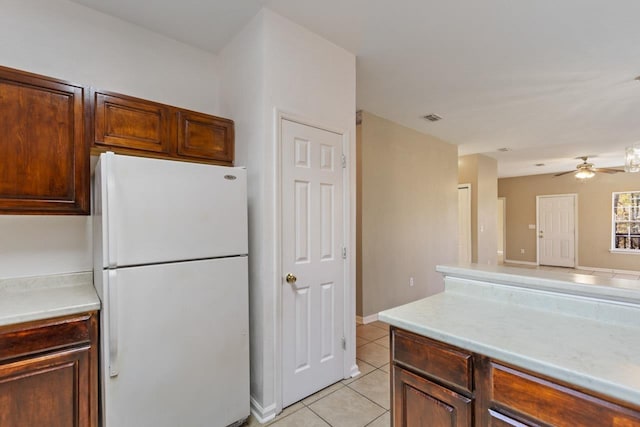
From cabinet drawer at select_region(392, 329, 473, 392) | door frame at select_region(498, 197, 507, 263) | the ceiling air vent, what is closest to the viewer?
cabinet drawer at select_region(392, 329, 473, 392)

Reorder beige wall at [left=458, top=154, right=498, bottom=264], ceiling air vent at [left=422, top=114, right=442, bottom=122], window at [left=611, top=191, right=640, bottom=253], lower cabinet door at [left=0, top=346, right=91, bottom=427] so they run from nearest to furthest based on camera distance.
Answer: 1. lower cabinet door at [left=0, top=346, right=91, bottom=427]
2. ceiling air vent at [left=422, top=114, right=442, bottom=122]
3. beige wall at [left=458, top=154, right=498, bottom=264]
4. window at [left=611, top=191, right=640, bottom=253]

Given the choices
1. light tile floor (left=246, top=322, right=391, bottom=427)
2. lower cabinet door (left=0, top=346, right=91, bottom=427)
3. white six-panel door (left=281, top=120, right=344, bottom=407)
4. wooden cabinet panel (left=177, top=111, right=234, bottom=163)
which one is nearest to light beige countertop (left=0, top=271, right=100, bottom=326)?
lower cabinet door (left=0, top=346, right=91, bottom=427)

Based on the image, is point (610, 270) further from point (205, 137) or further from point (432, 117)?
point (205, 137)

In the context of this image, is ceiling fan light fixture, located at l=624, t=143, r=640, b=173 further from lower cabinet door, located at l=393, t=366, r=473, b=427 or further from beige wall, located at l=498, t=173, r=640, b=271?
lower cabinet door, located at l=393, t=366, r=473, b=427

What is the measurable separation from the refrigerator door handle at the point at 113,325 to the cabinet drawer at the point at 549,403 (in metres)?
1.60

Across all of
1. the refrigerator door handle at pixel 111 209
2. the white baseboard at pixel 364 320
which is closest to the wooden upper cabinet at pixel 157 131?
the refrigerator door handle at pixel 111 209

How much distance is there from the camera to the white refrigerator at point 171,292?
144 centimetres

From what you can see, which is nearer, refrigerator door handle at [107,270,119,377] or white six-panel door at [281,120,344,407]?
refrigerator door handle at [107,270,119,377]

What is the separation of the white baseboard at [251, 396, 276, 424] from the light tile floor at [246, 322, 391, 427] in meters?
0.03

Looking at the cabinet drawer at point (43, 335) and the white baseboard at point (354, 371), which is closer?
the cabinet drawer at point (43, 335)

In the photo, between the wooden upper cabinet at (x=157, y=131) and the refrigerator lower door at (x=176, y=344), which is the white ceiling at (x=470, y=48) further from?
the refrigerator lower door at (x=176, y=344)

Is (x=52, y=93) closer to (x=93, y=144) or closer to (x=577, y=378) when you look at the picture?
(x=93, y=144)

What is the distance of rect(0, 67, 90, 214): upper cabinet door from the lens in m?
1.50

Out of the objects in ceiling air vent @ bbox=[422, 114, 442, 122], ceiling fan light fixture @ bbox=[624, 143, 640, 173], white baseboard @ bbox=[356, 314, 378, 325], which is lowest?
white baseboard @ bbox=[356, 314, 378, 325]
